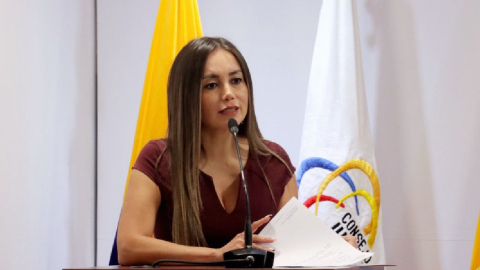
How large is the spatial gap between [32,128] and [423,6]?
205 cm

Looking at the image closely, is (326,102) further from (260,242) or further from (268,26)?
(260,242)

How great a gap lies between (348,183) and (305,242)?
1347mm

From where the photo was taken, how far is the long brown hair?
1986 millimetres

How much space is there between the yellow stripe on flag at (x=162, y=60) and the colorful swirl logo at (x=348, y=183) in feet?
2.35

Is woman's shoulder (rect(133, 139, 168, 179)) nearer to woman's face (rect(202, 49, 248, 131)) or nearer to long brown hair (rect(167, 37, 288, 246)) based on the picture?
long brown hair (rect(167, 37, 288, 246))

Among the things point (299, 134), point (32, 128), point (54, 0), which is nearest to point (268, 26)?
point (299, 134)

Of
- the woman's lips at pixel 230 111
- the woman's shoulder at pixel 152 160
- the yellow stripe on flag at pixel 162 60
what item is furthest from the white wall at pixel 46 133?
the woman's lips at pixel 230 111

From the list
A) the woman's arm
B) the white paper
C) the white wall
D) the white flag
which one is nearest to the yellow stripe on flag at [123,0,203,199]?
the white wall

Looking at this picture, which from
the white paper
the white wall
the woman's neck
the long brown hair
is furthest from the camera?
the white wall

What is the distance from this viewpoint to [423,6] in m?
3.36

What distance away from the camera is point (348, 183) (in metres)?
2.94

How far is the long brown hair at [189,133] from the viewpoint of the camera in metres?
1.99

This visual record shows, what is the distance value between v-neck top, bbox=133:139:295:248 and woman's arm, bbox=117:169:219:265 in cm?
4

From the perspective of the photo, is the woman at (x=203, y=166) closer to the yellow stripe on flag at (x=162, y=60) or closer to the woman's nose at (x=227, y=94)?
the woman's nose at (x=227, y=94)
